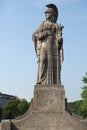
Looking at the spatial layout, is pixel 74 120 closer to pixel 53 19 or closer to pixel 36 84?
pixel 36 84

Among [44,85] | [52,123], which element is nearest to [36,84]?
[44,85]

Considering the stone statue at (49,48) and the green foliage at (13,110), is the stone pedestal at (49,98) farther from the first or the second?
the green foliage at (13,110)

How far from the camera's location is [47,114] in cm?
1638

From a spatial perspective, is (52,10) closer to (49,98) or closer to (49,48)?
(49,48)

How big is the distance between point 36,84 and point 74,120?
7.45 feet

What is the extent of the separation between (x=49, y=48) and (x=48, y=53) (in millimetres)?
239

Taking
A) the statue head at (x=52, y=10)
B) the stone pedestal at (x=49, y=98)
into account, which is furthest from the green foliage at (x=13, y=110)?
the stone pedestal at (x=49, y=98)

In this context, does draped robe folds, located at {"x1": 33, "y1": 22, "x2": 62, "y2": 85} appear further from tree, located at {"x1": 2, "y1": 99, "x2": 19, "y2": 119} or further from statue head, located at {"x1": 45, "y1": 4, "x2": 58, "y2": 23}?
tree, located at {"x1": 2, "y1": 99, "x2": 19, "y2": 119}

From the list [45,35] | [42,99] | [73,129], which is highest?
[45,35]

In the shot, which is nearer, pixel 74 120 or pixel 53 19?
pixel 74 120

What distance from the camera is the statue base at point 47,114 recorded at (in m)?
16.2

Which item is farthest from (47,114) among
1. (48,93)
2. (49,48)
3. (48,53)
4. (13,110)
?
(13,110)

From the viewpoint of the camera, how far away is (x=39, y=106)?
16438 millimetres

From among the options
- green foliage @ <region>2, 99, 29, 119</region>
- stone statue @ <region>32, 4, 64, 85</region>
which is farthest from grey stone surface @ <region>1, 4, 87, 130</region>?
green foliage @ <region>2, 99, 29, 119</region>
